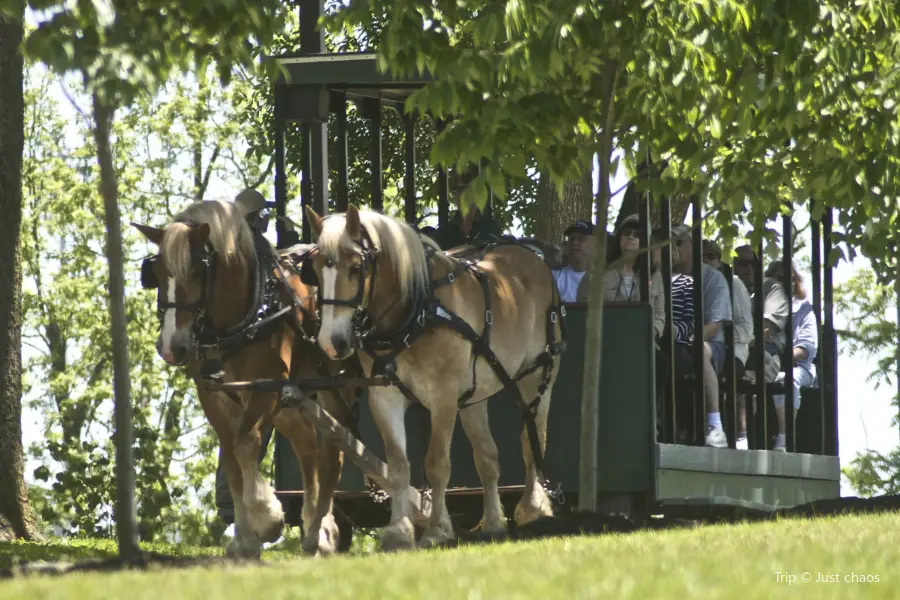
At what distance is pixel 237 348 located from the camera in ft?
29.1

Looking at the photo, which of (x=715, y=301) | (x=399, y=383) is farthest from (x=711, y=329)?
(x=399, y=383)

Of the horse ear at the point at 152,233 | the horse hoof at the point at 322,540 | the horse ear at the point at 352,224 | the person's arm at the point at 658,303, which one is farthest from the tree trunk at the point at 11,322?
the horse ear at the point at 352,224

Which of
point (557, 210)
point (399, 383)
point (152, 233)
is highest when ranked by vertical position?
point (557, 210)

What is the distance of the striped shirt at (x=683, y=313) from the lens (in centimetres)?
1138

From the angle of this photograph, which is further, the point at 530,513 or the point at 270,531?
the point at 530,513

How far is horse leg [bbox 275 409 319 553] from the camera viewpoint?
9.51 m

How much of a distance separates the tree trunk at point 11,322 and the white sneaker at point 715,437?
675 centimetres

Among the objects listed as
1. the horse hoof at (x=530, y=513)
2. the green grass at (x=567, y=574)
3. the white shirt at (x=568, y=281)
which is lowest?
the horse hoof at (x=530, y=513)

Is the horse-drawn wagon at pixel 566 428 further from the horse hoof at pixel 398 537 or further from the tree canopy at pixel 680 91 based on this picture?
the horse hoof at pixel 398 537

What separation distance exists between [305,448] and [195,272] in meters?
1.47

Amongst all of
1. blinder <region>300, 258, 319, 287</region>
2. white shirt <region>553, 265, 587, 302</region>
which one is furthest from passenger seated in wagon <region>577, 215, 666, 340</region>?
blinder <region>300, 258, 319, 287</region>

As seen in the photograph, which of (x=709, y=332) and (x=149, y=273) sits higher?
(x=149, y=273)

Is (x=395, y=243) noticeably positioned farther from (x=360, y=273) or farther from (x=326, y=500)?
(x=326, y=500)

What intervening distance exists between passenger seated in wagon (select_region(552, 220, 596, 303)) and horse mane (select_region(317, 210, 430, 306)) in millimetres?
2494
